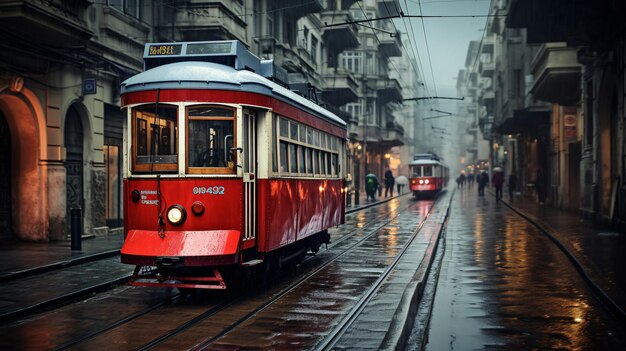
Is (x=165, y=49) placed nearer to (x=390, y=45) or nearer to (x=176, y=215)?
(x=176, y=215)

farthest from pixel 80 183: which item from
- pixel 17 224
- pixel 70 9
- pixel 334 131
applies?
pixel 334 131

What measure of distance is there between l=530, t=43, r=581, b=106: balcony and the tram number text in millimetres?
18952

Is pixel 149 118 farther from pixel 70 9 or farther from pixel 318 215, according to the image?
pixel 70 9

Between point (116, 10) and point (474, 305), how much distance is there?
14.4 meters

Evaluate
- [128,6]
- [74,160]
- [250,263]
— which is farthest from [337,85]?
[250,263]

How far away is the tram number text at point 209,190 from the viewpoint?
9.27 m

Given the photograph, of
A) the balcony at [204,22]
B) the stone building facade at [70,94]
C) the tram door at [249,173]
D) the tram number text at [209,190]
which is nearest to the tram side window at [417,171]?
the stone building facade at [70,94]

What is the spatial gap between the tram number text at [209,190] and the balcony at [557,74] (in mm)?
18952

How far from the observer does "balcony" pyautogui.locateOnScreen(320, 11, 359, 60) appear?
4450 centimetres

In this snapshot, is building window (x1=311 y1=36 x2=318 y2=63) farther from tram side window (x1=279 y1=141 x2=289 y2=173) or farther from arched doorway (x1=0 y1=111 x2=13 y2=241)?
tram side window (x1=279 y1=141 x2=289 y2=173)

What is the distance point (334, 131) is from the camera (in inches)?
586

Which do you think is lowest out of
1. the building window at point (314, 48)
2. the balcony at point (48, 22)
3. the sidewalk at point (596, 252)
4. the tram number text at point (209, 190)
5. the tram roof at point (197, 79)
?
the sidewalk at point (596, 252)

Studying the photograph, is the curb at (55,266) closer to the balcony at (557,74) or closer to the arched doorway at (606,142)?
the arched doorway at (606,142)

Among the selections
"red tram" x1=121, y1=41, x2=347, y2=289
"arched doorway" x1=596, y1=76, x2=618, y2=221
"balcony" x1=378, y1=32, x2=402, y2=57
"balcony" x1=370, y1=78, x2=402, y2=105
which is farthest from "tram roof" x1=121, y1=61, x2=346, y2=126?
"balcony" x1=378, y1=32, x2=402, y2=57
